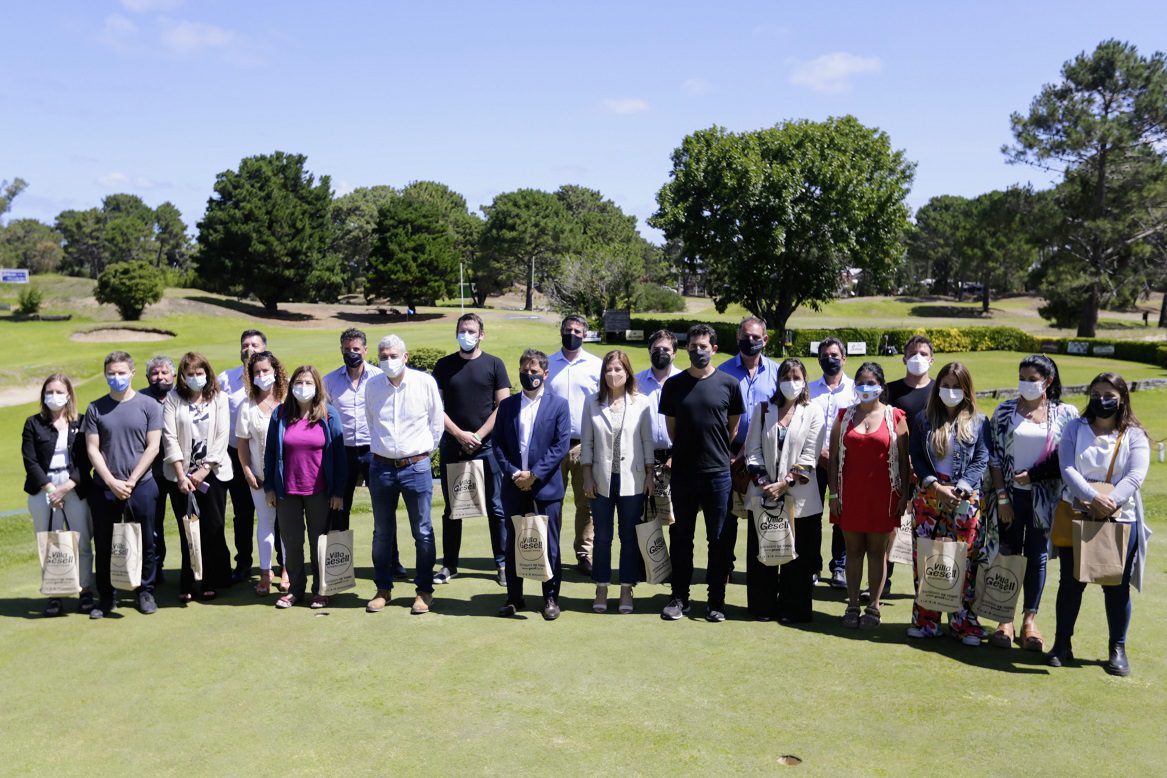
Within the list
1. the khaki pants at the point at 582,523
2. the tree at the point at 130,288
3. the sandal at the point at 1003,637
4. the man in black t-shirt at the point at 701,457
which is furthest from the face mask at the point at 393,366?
the tree at the point at 130,288

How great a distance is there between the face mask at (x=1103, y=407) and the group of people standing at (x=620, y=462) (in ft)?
0.17

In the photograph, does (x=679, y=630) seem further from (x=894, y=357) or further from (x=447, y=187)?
(x=447, y=187)

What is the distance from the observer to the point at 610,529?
716 cm

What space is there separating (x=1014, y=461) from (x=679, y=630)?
2544mm

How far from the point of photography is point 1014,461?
6.30 m

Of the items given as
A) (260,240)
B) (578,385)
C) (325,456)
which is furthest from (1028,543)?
(260,240)

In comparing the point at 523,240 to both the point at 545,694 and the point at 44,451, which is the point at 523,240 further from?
the point at 545,694

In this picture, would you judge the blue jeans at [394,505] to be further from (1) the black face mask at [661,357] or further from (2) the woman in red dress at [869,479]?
(2) the woman in red dress at [869,479]

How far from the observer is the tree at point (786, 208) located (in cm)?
4809

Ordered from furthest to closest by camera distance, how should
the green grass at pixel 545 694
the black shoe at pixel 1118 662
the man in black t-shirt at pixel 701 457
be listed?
the man in black t-shirt at pixel 701 457 < the black shoe at pixel 1118 662 < the green grass at pixel 545 694

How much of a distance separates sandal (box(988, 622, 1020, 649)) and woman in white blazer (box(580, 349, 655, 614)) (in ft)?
8.36

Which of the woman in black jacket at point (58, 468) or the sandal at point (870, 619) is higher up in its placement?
the woman in black jacket at point (58, 468)

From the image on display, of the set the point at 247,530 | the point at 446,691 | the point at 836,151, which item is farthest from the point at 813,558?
the point at 836,151

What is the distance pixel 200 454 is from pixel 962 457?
19.0ft
